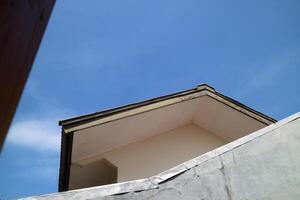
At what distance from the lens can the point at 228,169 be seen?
2838mm

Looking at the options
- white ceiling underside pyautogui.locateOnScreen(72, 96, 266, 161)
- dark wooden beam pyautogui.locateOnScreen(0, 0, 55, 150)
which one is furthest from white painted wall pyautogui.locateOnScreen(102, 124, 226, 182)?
dark wooden beam pyautogui.locateOnScreen(0, 0, 55, 150)

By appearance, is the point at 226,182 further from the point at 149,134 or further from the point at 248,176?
the point at 149,134

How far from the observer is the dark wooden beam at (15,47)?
888 mm

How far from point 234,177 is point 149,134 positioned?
424 cm

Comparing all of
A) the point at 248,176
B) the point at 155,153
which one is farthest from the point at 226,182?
the point at 155,153

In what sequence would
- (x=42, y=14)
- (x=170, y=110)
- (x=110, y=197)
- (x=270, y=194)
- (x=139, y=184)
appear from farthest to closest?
(x=170, y=110) < (x=270, y=194) < (x=139, y=184) < (x=110, y=197) < (x=42, y=14)

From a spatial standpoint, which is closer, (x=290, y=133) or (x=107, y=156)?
(x=290, y=133)

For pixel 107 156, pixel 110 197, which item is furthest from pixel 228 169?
pixel 107 156

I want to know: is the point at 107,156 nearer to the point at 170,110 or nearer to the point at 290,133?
the point at 170,110

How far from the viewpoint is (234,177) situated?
9.15ft

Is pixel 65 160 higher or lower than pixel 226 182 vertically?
higher

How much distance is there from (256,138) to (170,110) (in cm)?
356

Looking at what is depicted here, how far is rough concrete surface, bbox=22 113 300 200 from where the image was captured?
7.92ft

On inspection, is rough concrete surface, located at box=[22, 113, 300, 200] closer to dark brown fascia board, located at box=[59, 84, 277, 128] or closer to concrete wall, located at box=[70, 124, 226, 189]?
dark brown fascia board, located at box=[59, 84, 277, 128]
